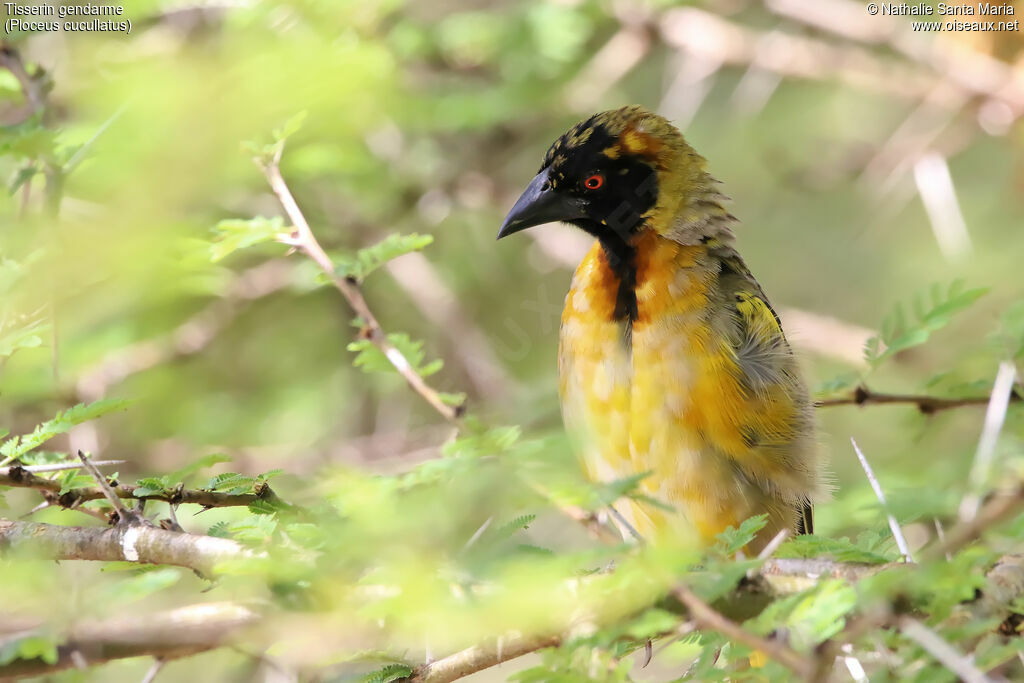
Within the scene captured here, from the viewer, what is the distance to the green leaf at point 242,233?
7.98 feet

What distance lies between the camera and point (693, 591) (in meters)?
1.54

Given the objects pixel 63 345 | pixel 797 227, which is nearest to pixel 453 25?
pixel 63 345

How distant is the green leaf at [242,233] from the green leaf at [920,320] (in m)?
1.62

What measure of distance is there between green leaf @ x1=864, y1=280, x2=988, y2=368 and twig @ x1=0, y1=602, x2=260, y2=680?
1894 millimetres

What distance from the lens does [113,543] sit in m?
1.84

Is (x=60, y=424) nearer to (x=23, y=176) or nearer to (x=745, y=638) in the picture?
(x=23, y=176)

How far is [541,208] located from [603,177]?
0.26 m

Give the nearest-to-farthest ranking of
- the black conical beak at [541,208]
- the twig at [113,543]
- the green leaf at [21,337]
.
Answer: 1. the twig at [113,543]
2. the green leaf at [21,337]
3. the black conical beak at [541,208]

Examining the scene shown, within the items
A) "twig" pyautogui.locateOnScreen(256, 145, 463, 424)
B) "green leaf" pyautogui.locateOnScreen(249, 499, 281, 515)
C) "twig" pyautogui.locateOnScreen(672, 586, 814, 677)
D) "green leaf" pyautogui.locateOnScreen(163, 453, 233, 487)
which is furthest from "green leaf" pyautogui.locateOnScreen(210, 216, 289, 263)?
"twig" pyautogui.locateOnScreen(672, 586, 814, 677)

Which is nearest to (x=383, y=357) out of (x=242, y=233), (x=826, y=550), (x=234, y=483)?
(x=242, y=233)

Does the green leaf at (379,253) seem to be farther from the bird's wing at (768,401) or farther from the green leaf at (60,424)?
the bird's wing at (768,401)

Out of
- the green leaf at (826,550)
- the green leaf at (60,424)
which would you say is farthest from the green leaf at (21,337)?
the green leaf at (826,550)

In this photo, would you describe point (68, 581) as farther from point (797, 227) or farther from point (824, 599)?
point (797, 227)

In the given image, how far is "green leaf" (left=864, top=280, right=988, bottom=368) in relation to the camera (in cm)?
262
